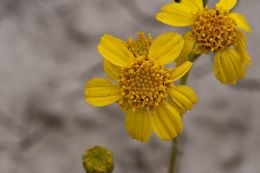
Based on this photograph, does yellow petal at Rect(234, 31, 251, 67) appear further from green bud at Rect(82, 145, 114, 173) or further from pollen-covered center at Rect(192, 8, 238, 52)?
green bud at Rect(82, 145, 114, 173)

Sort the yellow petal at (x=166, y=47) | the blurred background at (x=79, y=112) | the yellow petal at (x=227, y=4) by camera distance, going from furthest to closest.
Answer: the blurred background at (x=79, y=112)
the yellow petal at (x=227, y=4)
the yellow petal at (x=166, y=47)

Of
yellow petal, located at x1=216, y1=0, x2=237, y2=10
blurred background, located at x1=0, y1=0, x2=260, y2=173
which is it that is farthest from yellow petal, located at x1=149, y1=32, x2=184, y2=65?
blurred background, located at x1=0, y1=0, x2=260, y2=173

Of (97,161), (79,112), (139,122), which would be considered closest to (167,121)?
(139,122)

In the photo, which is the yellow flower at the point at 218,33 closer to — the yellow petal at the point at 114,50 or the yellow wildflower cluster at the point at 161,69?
the yellow wildflower cluster at the point at 161,69

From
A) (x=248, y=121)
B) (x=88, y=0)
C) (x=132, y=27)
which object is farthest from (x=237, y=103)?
(x=88, y=0)

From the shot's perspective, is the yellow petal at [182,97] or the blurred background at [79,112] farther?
the blurred background at [79,112]

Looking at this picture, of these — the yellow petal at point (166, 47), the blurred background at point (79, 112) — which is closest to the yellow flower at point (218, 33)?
the yellow petal at point (166, 47)
